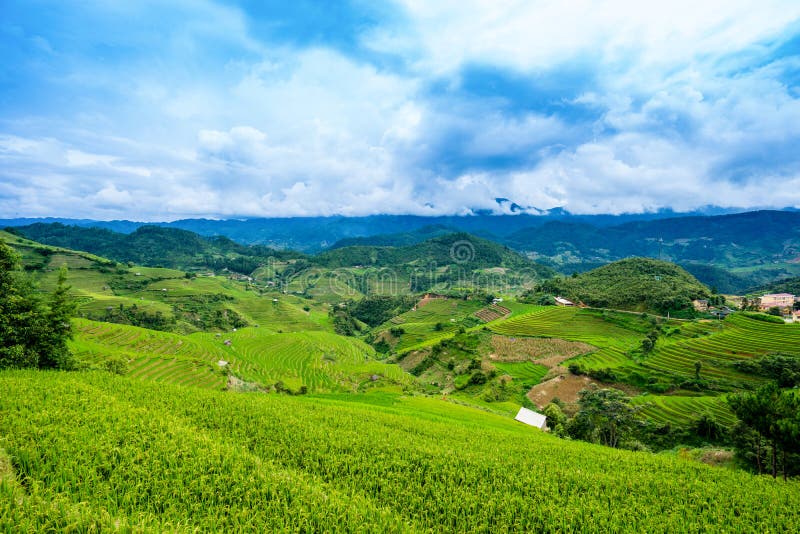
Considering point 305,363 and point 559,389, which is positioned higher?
point 559,389

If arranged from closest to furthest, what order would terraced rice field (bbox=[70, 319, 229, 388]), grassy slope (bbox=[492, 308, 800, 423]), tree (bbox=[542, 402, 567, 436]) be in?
1. tree (bbox=[542, 402, 567, 436])
2. terraced rice field (bbox=[70, 319, 229, 388])
3. grassy slope (bbox=[492, 308, 800, 423])

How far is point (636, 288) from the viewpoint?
3765 inches

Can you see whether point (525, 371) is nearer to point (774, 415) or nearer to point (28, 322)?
point (774, 415)

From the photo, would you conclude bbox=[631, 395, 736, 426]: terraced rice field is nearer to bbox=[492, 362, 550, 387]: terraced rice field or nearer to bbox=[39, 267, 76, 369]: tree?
bbox=[492, 362, 550, 387]: terraced rice field

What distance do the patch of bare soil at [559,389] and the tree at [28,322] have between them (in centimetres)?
5379

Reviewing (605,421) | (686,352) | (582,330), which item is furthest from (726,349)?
(605,421)

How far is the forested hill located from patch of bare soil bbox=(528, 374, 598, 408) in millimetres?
45662

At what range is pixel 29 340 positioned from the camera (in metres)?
20.0

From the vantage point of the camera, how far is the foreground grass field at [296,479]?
7934mm

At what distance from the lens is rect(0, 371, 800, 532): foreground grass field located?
26.0 feet

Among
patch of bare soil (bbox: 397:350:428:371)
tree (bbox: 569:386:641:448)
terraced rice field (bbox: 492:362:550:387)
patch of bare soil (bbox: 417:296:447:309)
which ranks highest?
tree (bbox: 569:386:641:448)

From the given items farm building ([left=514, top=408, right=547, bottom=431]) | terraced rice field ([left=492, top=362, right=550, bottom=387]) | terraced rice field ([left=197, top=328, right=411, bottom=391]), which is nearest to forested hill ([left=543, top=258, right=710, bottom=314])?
terraced rice field ([left=492, top=362, right=550, bottom=387])

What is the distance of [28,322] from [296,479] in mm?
21437

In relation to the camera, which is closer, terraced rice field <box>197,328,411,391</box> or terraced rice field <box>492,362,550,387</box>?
terraced rice field <box>197,328,411,391</box>
